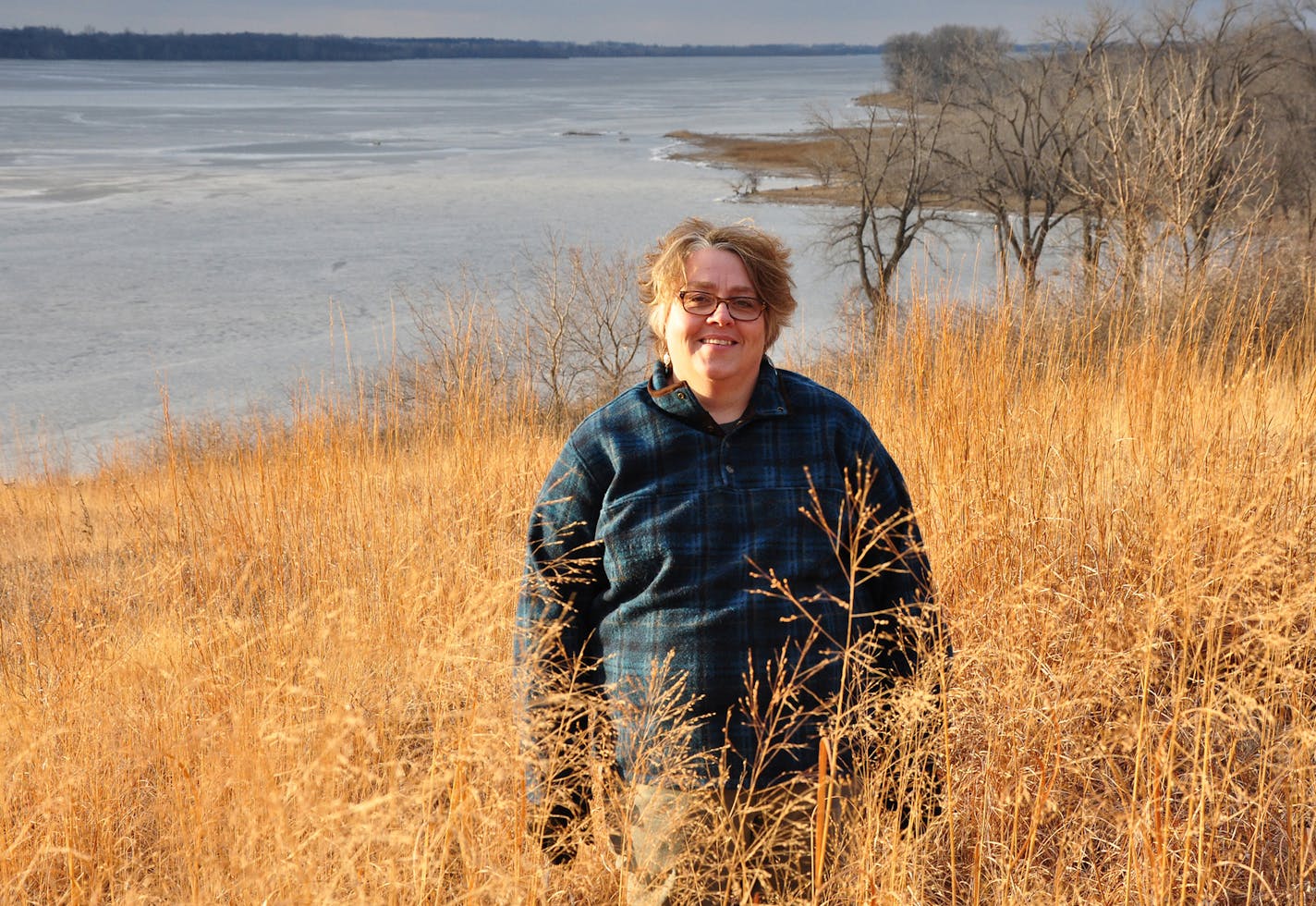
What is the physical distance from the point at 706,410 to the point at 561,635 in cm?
50

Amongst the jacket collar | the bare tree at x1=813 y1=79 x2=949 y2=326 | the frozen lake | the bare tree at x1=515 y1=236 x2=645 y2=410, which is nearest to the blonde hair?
the jacket collar

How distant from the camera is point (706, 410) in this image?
1997mm

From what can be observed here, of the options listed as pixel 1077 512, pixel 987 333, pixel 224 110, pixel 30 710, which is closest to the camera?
pixel 30 710

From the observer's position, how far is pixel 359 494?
4.45 meters

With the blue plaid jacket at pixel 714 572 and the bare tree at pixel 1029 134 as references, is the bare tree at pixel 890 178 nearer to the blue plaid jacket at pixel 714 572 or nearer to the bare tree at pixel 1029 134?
the bare tree at pixel 1029 134

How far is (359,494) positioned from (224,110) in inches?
2902

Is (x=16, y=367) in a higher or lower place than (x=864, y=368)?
lower

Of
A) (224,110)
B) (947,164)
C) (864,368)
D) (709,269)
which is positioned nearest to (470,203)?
(947,164)

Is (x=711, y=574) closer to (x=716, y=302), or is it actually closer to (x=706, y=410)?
(x=706, y=410)

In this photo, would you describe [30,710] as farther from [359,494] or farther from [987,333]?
[987,333]

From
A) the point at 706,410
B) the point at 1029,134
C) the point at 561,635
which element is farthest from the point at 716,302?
the point at 1029,134

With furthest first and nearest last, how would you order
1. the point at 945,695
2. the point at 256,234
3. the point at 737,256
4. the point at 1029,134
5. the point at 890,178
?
the point at 1029,134, the point at 890,178, the point at 256,234, the point at 737,256, the point at 945,695

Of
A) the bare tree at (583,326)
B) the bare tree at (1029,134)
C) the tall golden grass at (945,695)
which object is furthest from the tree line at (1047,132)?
the tall golden grass at (945,695)

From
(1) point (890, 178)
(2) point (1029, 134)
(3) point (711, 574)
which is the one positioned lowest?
(3) point (711, 574)
